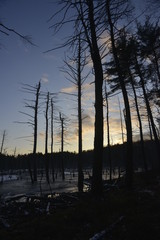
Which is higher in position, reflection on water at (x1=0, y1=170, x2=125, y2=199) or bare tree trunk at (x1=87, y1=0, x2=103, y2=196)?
bare tree trunk at (x1=87, y1=0, x2=103, y2=196)

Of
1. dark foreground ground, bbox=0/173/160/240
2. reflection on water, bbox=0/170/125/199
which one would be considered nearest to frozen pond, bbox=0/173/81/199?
reflection on water, bbox=0/170/125/199

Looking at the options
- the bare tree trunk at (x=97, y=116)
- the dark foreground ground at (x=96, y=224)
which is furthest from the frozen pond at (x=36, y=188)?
the dark foreground ground at (x=96, y=224)

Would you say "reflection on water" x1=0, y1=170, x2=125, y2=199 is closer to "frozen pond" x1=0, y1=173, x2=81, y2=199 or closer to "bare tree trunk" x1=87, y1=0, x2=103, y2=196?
"frozen pond" x1=0, y1=173, x2=81, y2=199

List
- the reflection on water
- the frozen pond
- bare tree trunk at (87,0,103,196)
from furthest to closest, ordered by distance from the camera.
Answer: the frozen pond < the reflection on water < bare tree trunk at (87,0,103,196)

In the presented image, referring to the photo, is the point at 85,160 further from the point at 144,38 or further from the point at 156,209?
the point at 156,209

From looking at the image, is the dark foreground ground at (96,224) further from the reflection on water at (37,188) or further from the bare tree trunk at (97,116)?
the reflection on water at (37,188)

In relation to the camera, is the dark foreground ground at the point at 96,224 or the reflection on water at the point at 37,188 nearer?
the dark foreground ground at the point at 96,224

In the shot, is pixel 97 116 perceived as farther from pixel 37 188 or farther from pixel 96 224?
pixel 37 188

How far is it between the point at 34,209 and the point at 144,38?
1664 centimetres

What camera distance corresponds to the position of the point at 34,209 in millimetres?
6609

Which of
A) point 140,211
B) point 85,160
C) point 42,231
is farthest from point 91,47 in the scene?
point 85,160

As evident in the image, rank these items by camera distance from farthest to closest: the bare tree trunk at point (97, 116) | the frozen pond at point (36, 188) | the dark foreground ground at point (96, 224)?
the frozen pond at point (36, 188) < the bare tree trunk at point (97, 116) < the dark foreground ground at point (96, 224)

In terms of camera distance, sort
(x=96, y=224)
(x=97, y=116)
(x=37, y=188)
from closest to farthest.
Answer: (x=96, y=224) < (x=97, y=116) < (x=37, y=188)

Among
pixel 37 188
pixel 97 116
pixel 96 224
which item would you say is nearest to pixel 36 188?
pixel 37 188
